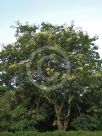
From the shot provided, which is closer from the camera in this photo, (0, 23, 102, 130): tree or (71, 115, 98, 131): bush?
(0, 23, 102, 130): tree

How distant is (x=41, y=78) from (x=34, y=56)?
1.64 metres

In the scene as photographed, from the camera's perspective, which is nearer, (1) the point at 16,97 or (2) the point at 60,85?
(2) the point at 60,85

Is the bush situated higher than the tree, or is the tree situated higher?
the tree

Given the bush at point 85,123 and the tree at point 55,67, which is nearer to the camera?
the tree at point 55,67

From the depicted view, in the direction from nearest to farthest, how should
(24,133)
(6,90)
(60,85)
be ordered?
1. (24,133)
2. (60,85)
3. (6,90)

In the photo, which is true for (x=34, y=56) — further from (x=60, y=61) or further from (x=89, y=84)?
(x=89, y=84)

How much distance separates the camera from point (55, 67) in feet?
88.7

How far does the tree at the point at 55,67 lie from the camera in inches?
1019

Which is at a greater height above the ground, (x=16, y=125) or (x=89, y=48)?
(x=89, y=48)

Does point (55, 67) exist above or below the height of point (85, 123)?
above

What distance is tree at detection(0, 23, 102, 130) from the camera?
2588 centimetres

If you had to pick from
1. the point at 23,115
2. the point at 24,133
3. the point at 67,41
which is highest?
the point at 67,41

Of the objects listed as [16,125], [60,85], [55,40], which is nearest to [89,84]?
[60,85]

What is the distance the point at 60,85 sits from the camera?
25.6 metres
